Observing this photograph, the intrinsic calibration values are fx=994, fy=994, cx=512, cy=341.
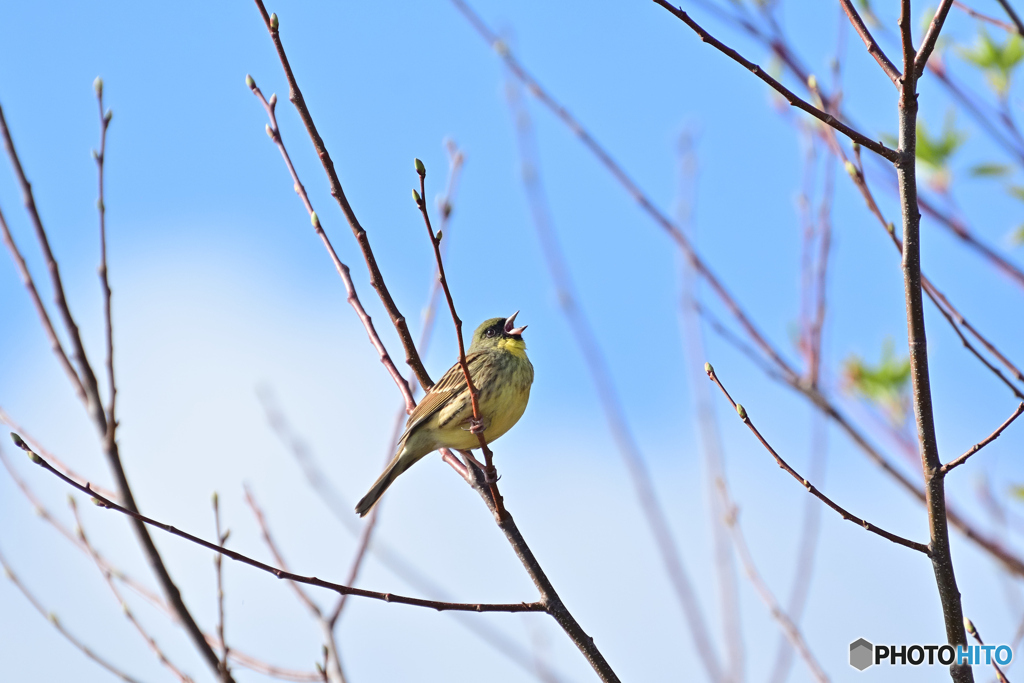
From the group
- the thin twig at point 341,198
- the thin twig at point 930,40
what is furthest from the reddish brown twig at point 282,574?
the thin twig at point 930,40

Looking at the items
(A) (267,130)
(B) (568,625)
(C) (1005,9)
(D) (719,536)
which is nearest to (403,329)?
(A) (267,130)

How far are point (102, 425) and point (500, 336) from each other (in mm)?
4987

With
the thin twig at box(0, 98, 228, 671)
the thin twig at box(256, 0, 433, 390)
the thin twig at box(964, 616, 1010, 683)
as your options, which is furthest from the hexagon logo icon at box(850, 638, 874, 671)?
the thin twig at box(0, 98, 228, 671)

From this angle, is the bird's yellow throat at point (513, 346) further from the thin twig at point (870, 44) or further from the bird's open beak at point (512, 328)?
the thin twig at point (870, 44)

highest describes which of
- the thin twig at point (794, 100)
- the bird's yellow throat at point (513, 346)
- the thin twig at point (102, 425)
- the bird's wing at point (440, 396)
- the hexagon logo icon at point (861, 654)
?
the bird's yellow throat at point (513, 346)

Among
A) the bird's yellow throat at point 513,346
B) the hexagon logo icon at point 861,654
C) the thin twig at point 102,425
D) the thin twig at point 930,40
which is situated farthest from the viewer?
the bird's yellow throat at point 513,346

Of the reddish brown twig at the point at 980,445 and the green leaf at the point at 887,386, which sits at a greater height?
the green leaf at the point at 887,386

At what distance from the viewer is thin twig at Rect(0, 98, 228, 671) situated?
2756 millimetres

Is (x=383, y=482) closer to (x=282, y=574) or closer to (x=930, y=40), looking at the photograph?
(x=282, y=574)

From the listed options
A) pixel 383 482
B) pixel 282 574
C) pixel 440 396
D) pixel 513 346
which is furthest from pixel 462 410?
pixel 282 574

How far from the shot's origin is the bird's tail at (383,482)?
248 inches

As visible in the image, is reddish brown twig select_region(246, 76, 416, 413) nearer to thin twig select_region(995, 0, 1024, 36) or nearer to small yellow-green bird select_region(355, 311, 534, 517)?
small yellow-green bird select_region(355, 311, 534, 517)

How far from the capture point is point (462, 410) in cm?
611

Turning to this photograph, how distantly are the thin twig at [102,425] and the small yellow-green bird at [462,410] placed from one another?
2.92 metres
